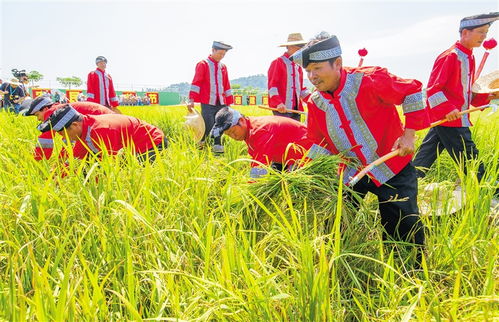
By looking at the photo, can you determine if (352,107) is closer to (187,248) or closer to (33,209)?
(187,248)

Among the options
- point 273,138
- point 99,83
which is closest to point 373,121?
point 273,138

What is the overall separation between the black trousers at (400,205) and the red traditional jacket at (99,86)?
5361 mm

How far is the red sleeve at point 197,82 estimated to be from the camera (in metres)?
5.04

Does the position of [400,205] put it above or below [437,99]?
below

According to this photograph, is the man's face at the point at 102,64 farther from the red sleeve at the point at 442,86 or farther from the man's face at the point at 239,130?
the red sleeve at the point at 442,86

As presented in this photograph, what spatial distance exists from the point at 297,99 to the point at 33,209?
376cm

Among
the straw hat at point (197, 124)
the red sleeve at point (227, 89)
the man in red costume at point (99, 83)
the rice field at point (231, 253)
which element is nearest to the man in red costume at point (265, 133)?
the rice field at point (231, 253)

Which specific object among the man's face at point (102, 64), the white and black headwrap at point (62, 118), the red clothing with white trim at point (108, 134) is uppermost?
the man's face at point (102, 64)

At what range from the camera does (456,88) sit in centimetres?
289

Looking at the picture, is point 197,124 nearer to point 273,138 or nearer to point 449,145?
point 273,138

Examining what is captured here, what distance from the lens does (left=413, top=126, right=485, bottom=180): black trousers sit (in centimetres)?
272

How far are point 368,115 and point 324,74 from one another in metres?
0.30

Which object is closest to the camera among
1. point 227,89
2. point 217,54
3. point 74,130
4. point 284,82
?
point 74,130

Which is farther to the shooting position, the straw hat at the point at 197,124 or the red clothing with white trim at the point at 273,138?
the straw hat at the point at 197,124
